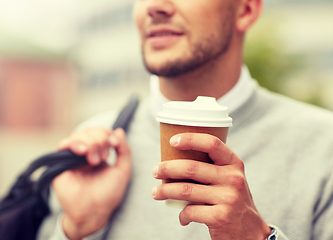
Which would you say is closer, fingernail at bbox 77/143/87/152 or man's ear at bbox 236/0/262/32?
fingernail at bbox 77/143/87/152

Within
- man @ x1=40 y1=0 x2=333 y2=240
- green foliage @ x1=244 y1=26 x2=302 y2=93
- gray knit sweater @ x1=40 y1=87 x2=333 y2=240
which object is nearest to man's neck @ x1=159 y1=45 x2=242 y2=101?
man @ x1=40 y1=0 x2=333 y2=240

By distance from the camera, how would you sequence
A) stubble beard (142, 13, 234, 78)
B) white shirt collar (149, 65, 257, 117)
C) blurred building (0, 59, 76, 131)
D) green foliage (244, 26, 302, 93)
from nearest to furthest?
stubble beard (142, 13, 234, 78) < white shirt collar (149, 65, 257, 117) < green foliage (244, 26, 302, 93) < blurred building (0, 59, 76, 131)

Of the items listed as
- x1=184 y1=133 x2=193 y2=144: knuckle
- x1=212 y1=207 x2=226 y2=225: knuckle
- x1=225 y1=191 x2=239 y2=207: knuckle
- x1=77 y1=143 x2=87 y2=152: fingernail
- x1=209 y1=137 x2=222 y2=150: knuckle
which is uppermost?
x1=184 y1=133 x2=193 y2=144: knuckle

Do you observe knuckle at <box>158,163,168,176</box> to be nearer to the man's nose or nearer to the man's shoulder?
the man's nose

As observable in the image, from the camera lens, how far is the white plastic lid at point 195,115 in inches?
28.7

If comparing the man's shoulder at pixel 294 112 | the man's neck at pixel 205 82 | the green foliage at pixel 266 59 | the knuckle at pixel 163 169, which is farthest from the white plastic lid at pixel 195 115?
the green foliage at pixel 266 59

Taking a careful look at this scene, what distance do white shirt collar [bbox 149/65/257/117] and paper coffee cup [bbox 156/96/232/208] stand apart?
40 cm

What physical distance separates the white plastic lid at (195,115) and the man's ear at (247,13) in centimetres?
66

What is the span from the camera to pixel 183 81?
3.73ft

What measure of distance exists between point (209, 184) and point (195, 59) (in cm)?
50

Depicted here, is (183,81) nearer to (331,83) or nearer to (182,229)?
(182,229)

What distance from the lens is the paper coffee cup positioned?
0.73 metres

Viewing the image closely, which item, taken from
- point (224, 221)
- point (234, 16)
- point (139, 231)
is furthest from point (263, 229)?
point (234, 16)

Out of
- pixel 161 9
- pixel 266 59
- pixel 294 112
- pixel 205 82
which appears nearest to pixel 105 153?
pixel 205 82
